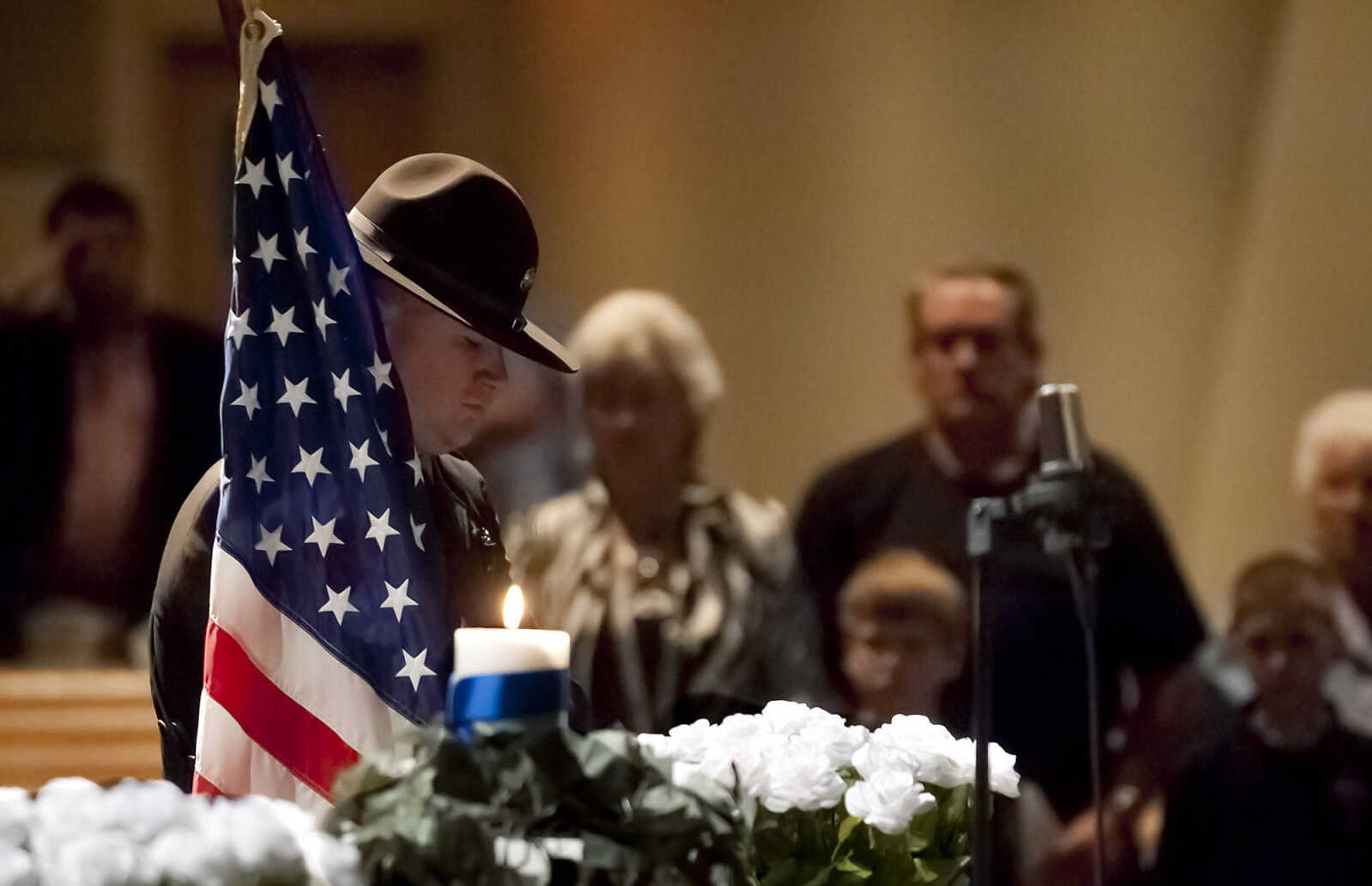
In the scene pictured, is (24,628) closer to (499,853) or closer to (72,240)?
(72,240)

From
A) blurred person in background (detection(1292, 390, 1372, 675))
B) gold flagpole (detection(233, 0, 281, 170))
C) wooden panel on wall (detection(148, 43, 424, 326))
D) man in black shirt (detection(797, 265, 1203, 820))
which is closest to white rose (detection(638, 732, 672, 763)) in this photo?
gold flagpole (detection(233, 0, 281, 170))

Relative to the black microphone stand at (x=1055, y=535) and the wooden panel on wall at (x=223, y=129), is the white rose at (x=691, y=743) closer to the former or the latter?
the black microphone stand at (x=1055, y=535)

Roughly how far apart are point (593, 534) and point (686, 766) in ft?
6.41

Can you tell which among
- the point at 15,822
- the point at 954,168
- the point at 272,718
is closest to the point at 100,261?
the point at 954,168

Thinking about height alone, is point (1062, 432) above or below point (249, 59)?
below

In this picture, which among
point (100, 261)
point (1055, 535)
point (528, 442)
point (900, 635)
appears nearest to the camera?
point (1055, 535)

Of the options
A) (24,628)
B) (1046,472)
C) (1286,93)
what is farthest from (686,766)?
(1286,93)

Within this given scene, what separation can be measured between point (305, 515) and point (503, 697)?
1.57 feet

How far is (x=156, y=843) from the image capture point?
959mm

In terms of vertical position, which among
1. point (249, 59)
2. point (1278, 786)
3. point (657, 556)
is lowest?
point (1278, 786)

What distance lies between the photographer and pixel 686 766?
3.96ft

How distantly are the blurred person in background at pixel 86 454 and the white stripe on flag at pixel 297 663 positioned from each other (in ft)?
7.38

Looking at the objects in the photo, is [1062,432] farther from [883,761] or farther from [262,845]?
[262,845]

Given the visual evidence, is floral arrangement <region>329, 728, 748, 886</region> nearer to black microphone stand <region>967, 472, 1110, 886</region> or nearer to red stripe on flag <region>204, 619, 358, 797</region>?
red stripe on flag <region>204, 619, 358, 797</region>
